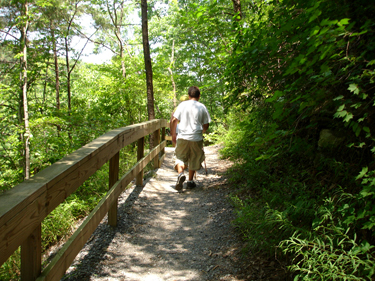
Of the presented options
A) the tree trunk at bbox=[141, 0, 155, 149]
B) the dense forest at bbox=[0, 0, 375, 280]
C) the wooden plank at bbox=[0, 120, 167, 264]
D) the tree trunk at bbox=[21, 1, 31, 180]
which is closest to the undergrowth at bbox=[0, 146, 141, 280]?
the dense forest at bbox=[0, 0, 375, 280]

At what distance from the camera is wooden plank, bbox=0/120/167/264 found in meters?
1.37

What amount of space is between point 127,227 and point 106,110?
9.53 metres

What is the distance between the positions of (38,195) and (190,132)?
4127 mm

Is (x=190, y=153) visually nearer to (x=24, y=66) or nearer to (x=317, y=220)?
(x=317, y=220)

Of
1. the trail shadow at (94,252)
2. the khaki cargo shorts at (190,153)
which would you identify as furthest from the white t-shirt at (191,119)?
the trail shadow at (94,252)

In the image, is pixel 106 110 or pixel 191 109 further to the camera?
pixel 106 110

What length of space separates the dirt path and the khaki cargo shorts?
680 mm

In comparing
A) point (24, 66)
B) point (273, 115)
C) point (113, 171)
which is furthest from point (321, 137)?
point (24, 66)

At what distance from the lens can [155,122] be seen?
21.1 ft

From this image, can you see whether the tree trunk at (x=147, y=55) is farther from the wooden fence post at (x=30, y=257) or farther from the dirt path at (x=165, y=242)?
the wooden fence post at (x=30, y=257)

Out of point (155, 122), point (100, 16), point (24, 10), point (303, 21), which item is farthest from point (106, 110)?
point (303, 21)

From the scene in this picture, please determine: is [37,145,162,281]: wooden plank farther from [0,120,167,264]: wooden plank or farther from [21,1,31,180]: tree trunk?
[21,1,31,180]: tree trunk

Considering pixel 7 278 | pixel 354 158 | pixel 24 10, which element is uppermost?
pixel 24 10

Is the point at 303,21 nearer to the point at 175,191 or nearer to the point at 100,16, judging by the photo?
the point at 175,191
